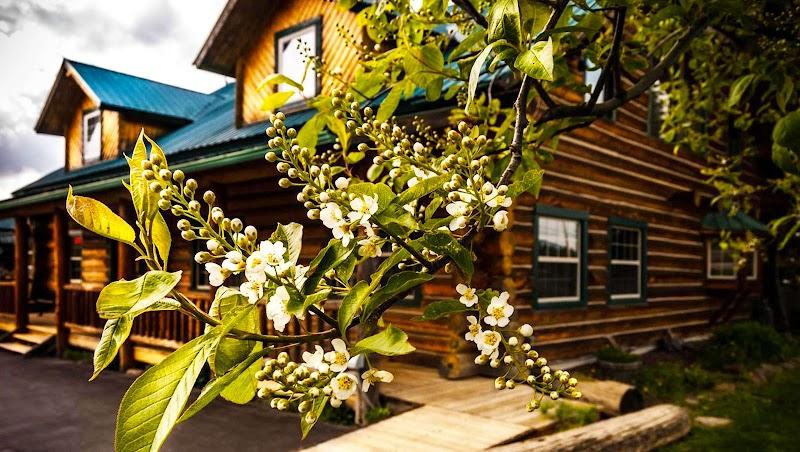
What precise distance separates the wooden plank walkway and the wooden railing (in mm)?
10815

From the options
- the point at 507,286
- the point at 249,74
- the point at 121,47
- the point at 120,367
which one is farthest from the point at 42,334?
the point at 121,47

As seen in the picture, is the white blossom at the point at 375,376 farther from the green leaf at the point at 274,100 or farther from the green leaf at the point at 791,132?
the green leaf at the point at 791,132

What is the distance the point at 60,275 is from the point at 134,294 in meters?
11.8

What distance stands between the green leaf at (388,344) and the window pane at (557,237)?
27.4 ft

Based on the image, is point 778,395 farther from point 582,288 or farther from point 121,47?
point 121,47

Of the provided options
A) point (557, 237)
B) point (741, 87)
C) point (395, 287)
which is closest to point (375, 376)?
point (395, 287)

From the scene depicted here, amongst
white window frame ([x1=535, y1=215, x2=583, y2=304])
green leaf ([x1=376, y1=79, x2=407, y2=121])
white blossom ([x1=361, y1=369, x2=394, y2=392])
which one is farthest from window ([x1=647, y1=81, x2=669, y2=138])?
white blossom ([x1=361, y1=369, x2=394, y2=392])

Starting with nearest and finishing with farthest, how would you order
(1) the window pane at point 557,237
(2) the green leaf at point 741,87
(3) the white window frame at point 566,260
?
(2) the green leaf at point 741,87
(3) the white window frame at point 566,260
(1) the window pane at point 557,237

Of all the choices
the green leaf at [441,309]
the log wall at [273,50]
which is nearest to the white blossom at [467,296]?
the green leaf at [441,309]

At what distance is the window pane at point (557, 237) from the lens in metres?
9.28

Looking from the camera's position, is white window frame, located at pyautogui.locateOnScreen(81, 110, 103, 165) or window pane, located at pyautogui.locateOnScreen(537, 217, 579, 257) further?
white window frame, located at pyautogui.locateOnScreen(81, 110, 103, 165)

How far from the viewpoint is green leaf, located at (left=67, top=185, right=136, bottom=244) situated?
98 cm

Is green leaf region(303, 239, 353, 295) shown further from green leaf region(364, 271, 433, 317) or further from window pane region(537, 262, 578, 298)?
window pane region(537, 262, 578, 298)

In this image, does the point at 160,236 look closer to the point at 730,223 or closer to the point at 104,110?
the point at 730,223
